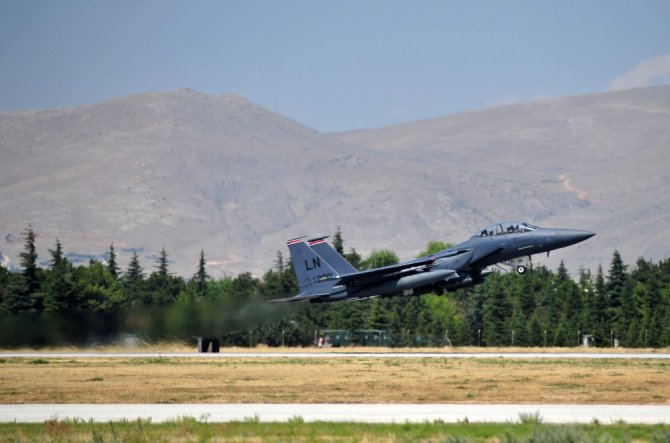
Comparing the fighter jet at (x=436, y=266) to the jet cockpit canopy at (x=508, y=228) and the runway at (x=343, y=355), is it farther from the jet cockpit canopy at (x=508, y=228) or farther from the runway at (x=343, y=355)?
the runway at (x=343, y=355)

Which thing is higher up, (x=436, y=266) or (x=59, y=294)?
(x=59, y=294)

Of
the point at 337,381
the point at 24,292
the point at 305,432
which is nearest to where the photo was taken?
the point at 305,432

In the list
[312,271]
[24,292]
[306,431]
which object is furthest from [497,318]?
[306,431]

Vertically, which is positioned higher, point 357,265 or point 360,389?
point 357,265

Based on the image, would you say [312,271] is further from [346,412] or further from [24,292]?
[24,292]

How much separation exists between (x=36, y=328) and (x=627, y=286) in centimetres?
4998

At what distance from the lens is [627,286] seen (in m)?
89.0

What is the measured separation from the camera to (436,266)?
50.8 meters

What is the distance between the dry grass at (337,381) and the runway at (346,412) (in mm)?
1582

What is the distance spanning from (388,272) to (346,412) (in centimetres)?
2498

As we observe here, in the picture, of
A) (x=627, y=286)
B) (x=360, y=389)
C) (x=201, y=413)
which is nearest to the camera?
(x=201, y=413)

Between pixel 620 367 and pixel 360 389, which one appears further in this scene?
pixel 620 367

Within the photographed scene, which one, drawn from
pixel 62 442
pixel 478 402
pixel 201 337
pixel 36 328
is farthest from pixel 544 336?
pixel 62 442

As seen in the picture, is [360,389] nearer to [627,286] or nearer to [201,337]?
[201,337]
